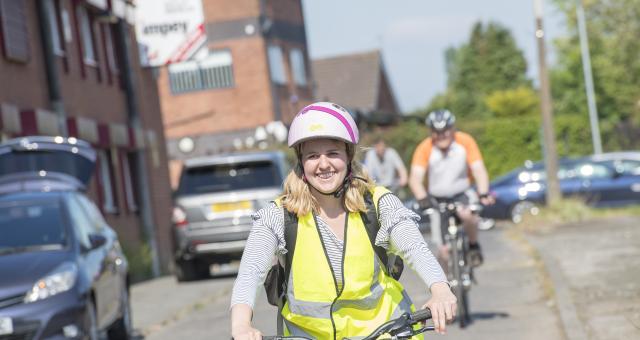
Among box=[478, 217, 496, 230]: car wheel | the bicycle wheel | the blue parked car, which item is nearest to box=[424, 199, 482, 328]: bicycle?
the bicycle wheel

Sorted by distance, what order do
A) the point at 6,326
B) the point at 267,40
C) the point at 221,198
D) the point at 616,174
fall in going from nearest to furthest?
the point at 6,326 < the point at 221,198 < the point at 616,174 < the point at 267,40

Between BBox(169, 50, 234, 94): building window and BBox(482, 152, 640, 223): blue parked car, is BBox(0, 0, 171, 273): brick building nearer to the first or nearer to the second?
BBox(482, 152, 640, 223): blue parked car

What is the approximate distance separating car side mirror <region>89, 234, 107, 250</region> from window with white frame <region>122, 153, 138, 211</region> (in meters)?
15.1

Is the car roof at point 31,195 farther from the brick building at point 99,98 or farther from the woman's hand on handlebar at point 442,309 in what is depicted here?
the woman's hand on handlebar at point 442,309

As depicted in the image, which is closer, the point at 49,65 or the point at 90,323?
the point at 90,323

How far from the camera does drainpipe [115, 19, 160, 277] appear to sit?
27281 millimetres

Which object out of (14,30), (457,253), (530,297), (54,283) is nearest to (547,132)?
(14,30)

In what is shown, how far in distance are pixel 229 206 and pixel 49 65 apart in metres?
4.37

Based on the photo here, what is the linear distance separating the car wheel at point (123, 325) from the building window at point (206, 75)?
30.8 metres

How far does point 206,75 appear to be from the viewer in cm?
4462

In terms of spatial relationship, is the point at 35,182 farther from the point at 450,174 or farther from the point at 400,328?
the point at 400,328

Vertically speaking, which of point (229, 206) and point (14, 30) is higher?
point (14, 30)

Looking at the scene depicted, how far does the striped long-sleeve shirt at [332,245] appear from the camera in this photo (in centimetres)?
469

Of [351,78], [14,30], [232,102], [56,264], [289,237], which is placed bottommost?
[56,264]
